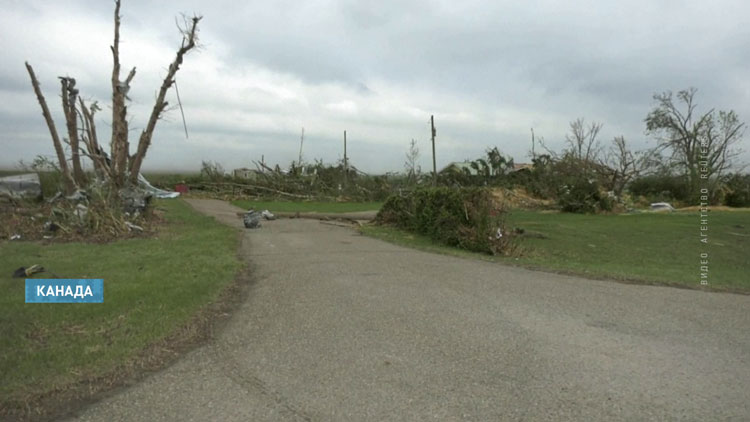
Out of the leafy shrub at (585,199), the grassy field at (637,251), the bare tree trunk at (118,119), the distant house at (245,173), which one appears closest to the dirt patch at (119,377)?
the grassy field at (637,251)

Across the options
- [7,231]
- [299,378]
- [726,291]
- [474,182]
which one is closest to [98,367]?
[299,378]

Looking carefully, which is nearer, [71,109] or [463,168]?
[71,109]

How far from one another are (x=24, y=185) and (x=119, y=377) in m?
17.3

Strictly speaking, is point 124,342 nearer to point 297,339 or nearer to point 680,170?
point 297,339

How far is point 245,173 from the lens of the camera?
138 feet

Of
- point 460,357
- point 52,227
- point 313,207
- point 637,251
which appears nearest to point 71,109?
point 52,227

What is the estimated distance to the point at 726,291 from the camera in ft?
25.4

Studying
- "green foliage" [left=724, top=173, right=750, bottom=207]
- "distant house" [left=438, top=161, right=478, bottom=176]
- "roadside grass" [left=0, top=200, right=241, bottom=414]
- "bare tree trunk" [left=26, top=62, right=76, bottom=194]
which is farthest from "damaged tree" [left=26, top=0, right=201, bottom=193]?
"green foliage" [left=724, top=173, right=750, bottom=207]

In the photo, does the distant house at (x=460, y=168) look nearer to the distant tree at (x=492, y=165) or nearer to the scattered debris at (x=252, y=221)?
the distant tree at (x=492, y=165)

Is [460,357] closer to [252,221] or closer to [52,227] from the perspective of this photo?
[52,227]

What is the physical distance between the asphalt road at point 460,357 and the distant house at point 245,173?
3385cm

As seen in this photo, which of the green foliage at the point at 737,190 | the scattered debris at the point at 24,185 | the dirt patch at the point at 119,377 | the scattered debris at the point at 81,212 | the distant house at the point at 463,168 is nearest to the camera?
the dirt patch at the point at 119,377

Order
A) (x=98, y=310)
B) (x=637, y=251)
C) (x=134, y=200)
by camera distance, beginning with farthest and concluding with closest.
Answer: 1. (x=134, y=200)
2. (x=637, y=251)
3. (x=98, y=310)

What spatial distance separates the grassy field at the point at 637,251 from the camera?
928cm
